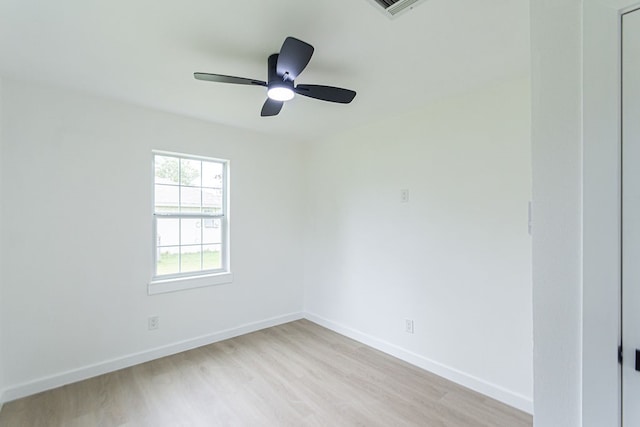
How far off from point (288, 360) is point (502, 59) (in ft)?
10.1

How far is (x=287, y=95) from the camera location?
6.34ft

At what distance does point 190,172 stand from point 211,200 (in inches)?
15.2

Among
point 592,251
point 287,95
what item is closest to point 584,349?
point 592,251

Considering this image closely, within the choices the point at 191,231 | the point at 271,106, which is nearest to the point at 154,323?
the point at 191,231

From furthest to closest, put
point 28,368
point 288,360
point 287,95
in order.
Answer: point 288,360 < point 28,368 < point 287,95

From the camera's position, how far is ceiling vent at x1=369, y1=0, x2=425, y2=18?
1.40m

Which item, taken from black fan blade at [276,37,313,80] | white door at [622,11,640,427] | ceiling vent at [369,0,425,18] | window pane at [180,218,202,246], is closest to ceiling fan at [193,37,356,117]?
black fan blade at [276,37,313,80]

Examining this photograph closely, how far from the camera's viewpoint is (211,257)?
3406mm

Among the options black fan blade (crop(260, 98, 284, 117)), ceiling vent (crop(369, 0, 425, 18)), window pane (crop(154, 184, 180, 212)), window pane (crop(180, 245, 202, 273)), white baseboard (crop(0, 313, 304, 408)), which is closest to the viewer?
ceiling vent (crop(369, 0, 425, 18))

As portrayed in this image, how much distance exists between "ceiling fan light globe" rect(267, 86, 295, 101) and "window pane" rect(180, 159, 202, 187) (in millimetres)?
1711

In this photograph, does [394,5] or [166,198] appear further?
[166,198]

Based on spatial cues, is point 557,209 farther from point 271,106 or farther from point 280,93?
point 271,106

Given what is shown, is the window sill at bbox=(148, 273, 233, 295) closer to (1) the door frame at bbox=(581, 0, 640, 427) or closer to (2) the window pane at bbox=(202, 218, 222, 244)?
(2) the window pane at bbox=(202, 218, 222, 244)

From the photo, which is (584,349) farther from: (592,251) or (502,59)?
(502,59)
